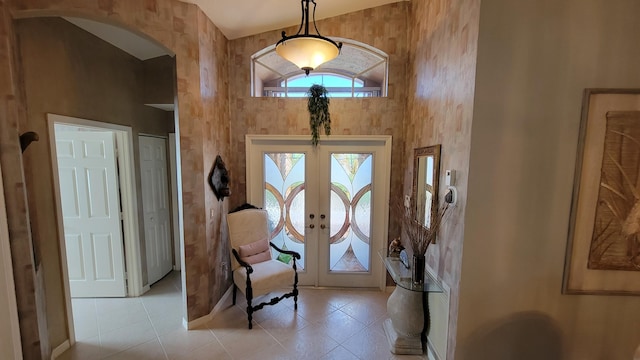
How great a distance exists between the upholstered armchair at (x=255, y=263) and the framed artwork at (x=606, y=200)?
2457 mm

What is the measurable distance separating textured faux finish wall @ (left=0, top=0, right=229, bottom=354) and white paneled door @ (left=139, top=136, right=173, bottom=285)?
118 centimetres

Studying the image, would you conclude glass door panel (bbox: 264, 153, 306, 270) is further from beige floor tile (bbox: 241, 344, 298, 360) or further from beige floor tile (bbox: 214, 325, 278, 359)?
beige floor tile (bbox: 241, 344, 298, 360)

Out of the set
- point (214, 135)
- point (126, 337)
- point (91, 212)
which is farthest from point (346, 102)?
point (126, 337)

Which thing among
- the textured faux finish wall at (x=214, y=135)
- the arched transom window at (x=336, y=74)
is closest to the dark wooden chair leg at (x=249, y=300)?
the textured faux finish wall at (x=214, y=135)

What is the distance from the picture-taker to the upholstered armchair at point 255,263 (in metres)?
2.75

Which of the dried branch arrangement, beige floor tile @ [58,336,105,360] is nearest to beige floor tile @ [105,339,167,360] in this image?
beige floor tile @ [58,336,105,360]

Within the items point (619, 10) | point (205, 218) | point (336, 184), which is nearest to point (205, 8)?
point (205, 218)

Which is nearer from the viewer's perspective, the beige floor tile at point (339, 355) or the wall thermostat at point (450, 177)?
the wall thermostat at point (450, 177)

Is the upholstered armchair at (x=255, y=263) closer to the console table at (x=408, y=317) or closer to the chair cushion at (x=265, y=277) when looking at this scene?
the chair cushion at (x=265, y=277)

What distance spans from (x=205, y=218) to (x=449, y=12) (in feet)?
9.53

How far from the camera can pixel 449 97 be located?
2.03m

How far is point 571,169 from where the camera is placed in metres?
1.61

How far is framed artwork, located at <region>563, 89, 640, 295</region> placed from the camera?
5.05 ft

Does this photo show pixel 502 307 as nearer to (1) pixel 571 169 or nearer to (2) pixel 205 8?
(1) pixel 571 169
